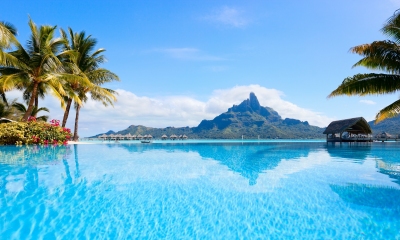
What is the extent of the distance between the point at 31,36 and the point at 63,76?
10.0ft

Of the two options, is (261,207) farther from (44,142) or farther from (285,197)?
(44,142)

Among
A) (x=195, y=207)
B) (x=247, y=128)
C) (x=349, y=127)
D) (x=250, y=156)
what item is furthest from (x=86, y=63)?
(x=247, y=128)

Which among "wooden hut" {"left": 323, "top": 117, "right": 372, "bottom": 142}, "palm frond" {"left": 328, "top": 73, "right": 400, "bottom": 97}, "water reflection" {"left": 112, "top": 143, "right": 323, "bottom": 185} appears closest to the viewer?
"water reflection" {"left": 112, "top": 143, "right": 323, "bottom": 185}

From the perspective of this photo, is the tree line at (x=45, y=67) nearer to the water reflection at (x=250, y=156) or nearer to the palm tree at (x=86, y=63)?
the palm tree at (x=86, y=63)

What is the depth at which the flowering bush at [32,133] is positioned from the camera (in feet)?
44.6

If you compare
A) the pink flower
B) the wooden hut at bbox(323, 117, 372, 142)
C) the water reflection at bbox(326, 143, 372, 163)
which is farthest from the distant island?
the pink flower

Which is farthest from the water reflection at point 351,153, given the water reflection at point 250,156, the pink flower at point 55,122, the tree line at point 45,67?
the pink flower at point 55,122

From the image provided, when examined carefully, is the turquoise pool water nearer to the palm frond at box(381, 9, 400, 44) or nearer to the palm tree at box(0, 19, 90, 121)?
the palm frond at box(381, 9, 400, 44)

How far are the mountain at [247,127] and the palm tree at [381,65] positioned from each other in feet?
246

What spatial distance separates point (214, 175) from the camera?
6422 mm

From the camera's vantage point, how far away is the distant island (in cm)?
8531

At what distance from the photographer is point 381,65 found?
847 centimetres

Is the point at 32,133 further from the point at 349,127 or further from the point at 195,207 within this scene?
the point at 349,127

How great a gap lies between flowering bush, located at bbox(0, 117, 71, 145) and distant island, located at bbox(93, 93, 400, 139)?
6954 centimetres
